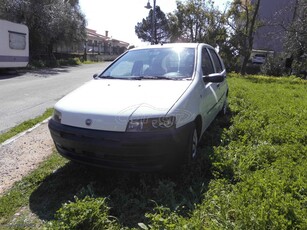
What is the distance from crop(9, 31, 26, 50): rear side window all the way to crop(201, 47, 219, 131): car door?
15.1 m

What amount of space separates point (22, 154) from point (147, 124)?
249 cm

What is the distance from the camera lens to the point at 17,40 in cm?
1780

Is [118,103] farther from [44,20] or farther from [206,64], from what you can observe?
[44,20]

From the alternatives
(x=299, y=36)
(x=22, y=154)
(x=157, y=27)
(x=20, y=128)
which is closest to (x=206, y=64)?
(x=22, y=154)

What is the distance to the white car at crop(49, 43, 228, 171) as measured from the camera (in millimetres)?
3170

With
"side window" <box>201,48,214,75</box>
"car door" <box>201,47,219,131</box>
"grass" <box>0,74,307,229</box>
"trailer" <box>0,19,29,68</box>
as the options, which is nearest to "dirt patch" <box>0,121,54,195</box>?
"grass" <box>0,74,307,229</box>

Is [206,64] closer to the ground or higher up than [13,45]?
closer to the ground

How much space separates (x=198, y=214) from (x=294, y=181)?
3.89 feet

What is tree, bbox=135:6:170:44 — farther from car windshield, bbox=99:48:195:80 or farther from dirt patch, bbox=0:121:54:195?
car windshield, bbox=99:48:195:80

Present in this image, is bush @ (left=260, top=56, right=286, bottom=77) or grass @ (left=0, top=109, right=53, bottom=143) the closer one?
grass @ (left=0, top=109, right=53, bottom=143)

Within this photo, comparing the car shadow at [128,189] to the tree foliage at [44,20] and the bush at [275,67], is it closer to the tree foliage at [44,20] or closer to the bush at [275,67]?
the bush at [275,67]

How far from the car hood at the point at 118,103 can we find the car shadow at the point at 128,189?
71 cm

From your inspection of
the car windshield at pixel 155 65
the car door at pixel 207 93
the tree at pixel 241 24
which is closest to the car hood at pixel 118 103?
the car windshield at pixel 155 65

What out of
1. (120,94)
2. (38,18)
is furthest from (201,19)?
(120,94)
